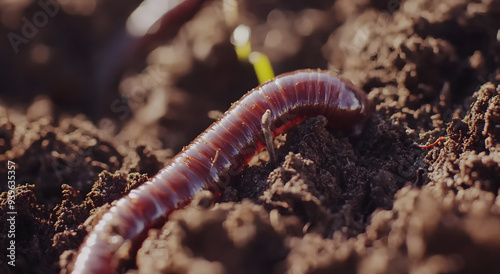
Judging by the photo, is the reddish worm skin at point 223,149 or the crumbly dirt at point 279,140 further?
the reddish worm skin at point 223,149

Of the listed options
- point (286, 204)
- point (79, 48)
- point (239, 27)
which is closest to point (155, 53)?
point (79, 48)

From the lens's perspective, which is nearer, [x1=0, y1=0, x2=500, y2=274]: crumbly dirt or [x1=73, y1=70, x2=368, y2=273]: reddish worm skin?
[x1=0, y1=0, x2=500, y2=274]: crumbly dirt

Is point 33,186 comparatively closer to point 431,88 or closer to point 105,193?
point 105,193

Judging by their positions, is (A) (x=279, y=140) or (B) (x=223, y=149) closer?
(B) (x=223, y=149)

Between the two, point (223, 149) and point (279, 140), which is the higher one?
point (279, 140)
